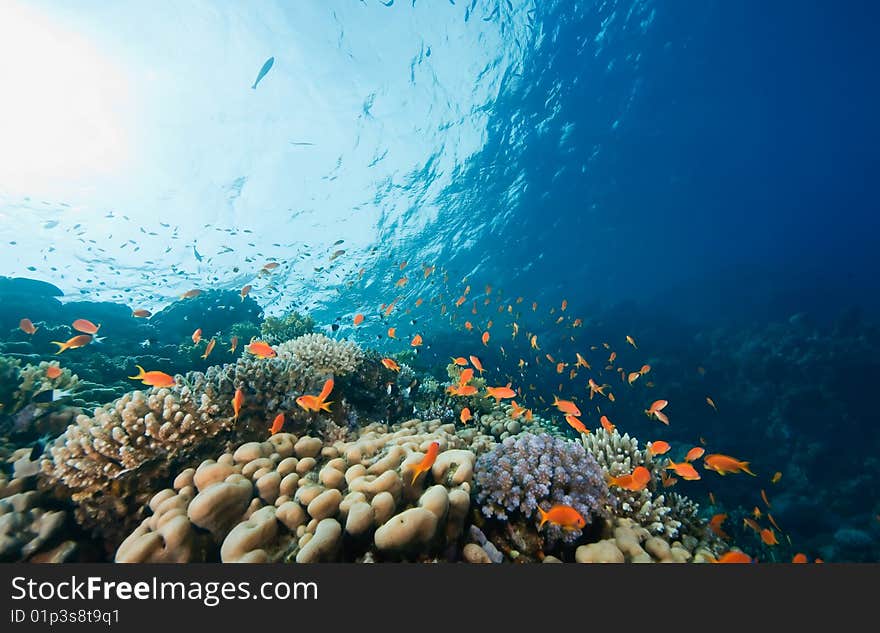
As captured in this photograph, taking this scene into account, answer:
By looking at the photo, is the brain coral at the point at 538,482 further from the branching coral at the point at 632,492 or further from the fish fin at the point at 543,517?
the branching coral at the point at 632,492

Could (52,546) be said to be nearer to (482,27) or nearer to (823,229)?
(482,27)

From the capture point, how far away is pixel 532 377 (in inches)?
1087

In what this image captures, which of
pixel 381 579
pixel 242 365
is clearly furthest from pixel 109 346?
pixel 381 579

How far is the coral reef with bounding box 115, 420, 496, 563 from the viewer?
8.36ft

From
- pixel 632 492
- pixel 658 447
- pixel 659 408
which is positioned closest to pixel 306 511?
pixel 632 492

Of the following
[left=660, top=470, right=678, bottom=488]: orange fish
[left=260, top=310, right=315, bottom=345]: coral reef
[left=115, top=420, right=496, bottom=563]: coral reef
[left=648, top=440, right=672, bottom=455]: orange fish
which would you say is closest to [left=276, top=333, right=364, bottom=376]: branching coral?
[left=115, top=420, right=496, bottom=563]: coral reef

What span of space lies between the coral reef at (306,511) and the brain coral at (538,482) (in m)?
0.29

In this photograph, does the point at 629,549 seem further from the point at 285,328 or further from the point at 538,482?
the point at 285,328

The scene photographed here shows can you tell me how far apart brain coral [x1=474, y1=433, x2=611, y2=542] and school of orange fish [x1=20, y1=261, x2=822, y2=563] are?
0.19 m

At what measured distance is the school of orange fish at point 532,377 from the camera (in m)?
4.16

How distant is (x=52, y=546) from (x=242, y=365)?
255 centimetres

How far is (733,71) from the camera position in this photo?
83.9ft

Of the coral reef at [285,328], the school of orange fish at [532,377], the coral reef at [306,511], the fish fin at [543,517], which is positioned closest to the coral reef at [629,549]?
the school of orange fish at [532,377]

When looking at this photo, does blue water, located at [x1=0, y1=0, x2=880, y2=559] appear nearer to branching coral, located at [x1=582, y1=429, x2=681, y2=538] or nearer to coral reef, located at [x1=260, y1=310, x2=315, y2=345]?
coral reef, located at [x1=260, y1=310, x2=315, y2=345]
